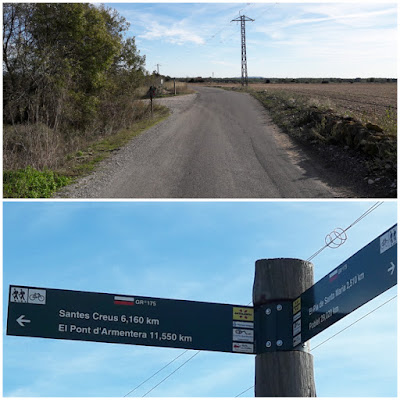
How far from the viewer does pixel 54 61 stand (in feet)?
69.6

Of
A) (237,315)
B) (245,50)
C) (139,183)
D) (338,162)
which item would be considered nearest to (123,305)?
(237,315)

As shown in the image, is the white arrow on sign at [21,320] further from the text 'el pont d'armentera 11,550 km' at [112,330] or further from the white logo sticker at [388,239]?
the white logo sticker at [388,239]

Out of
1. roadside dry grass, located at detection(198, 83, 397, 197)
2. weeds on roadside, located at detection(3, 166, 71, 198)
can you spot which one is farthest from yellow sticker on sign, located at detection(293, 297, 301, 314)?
weeds on roadside, located at detection(3, 166, 71, 198)

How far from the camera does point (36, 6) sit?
71.1 ft

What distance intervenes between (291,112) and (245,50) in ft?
159

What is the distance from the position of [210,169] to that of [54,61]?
11.1m

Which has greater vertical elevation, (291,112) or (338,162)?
(291,112)

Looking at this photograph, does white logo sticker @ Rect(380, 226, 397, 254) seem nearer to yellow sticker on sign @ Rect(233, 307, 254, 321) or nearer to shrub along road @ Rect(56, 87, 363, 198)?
yellow sticker on sign @ Rect(233, 307, 254, 321)

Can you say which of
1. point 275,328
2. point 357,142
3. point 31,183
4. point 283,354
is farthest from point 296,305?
point 357,142

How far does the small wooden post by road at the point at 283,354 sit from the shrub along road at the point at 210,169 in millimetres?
7972

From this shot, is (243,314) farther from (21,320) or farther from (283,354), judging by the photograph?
(21,320)

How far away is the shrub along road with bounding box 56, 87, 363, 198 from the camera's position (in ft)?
37.4

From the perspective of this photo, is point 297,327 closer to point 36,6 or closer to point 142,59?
Answer: point 36,6

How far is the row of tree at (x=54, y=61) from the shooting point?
2092cm
